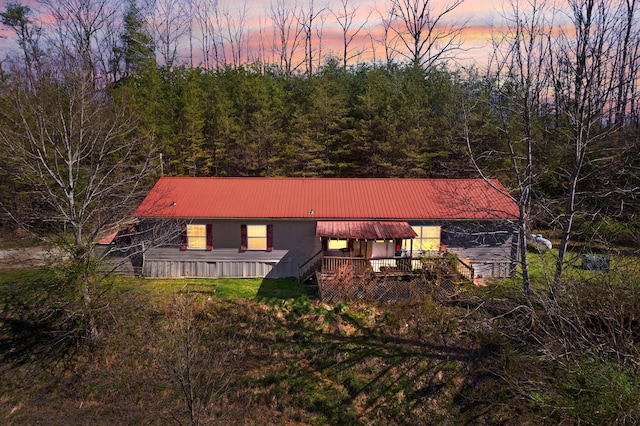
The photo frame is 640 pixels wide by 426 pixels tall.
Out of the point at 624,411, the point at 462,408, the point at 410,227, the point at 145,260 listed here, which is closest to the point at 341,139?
the point at 410,227

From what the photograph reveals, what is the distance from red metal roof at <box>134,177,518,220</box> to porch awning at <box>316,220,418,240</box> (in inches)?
17.2

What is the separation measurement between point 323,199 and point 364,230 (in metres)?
3.48

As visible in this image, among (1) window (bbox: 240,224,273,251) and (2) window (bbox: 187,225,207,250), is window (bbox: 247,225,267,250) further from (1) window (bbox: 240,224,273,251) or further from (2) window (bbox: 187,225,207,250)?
(2) window (bbox: 187,225,207,250)

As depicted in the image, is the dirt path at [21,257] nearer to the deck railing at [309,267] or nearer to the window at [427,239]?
the deck railing at [309,267]

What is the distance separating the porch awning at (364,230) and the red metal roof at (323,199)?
0.44 meters

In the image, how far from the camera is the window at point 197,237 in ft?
67.8

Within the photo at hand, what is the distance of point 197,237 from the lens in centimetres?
2075

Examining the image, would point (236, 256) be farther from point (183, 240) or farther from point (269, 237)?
point (183, 240)

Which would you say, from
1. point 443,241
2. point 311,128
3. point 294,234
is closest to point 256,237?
point 294,234

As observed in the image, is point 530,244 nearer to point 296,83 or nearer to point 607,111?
point 607,111

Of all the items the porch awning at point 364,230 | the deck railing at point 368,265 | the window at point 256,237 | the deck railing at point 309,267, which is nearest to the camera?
the deck railing at point 368,265

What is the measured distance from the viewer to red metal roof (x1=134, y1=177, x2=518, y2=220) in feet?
67.7

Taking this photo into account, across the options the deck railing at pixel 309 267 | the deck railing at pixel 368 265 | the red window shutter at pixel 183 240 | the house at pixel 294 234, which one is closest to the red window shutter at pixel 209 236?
the house at pixel 294 234

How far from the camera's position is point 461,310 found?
16.8 metres
